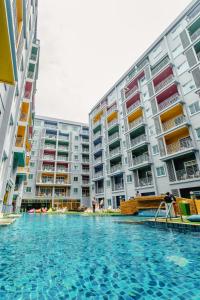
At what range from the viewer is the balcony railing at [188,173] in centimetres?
1935

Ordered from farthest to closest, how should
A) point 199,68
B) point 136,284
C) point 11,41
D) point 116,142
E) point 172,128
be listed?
point 116,142, point 172,128, point 199,68, point 11,41, point 136,284

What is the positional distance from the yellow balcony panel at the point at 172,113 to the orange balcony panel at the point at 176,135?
2826mm

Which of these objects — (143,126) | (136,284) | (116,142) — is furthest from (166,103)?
(136,284)

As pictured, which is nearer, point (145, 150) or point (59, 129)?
point (145, 150)

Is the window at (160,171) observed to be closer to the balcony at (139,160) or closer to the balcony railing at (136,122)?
the balcony at (139,160)

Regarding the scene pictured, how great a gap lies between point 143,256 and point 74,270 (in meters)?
1.98

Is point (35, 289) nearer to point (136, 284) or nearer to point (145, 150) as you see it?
point (136, 284)

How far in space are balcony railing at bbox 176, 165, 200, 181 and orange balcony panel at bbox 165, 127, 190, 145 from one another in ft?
14.6

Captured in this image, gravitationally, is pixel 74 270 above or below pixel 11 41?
below

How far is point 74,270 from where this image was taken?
375cm

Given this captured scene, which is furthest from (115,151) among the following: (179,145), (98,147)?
(179,145)

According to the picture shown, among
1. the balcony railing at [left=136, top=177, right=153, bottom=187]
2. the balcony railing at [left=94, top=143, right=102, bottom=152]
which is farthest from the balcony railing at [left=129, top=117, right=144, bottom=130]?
the balcony railing at [left=94, top=143, right=102, bottom=152]

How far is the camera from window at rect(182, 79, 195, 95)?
71.3ft

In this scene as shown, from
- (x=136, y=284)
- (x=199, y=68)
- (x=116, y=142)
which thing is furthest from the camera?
(x=116, y=142)
